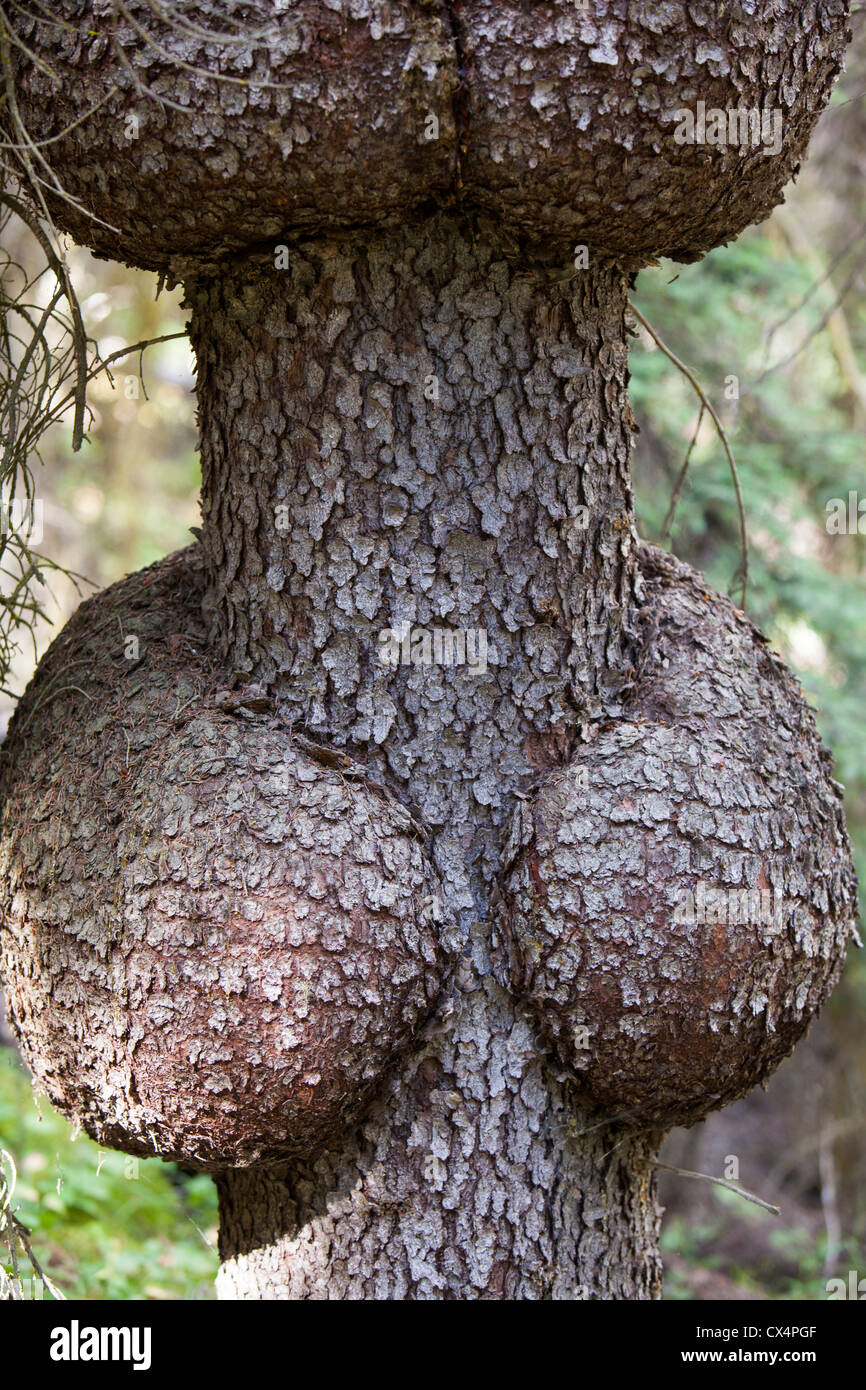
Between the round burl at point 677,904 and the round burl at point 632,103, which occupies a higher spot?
the round burl at point 632,103

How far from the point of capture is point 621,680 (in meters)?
1.92

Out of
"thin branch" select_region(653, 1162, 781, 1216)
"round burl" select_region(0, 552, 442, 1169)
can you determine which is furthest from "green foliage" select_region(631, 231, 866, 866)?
"round burl" select_region(0, 552, 442, 1169)

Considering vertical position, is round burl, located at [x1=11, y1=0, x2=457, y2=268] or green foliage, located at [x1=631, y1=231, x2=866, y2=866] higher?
green foliage, located at [x1=631, y1=231, x2=866, y2=866]

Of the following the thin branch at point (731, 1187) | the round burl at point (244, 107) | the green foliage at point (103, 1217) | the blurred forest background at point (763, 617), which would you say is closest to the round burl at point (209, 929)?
the thin branch at point (731, 1187)

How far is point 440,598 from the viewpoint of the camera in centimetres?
178

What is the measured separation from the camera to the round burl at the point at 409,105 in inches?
57.3

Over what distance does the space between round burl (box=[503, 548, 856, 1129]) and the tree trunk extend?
3.6 inches

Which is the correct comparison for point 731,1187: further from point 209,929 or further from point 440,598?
point 440,598

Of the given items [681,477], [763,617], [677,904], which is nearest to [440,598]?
[677,904]

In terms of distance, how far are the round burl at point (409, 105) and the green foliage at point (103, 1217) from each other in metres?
2.02

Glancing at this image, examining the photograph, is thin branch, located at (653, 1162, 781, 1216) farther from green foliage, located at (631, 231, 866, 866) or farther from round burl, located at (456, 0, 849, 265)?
green foliage, located at (631, 231, 866, 866)

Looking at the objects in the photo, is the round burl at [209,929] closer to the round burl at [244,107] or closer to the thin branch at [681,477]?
the round burl at [244,107]

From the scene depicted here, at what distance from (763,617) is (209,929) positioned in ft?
10.6

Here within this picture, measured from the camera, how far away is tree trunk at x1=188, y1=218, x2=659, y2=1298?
1.74 metres
